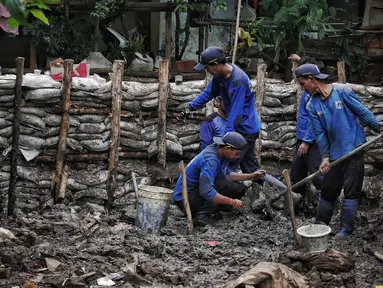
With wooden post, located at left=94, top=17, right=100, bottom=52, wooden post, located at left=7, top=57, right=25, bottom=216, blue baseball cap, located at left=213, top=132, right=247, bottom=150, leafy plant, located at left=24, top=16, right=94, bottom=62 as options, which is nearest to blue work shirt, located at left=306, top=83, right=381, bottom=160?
blue baseball cap, located at left=213, top=132, right=247, bottom=150

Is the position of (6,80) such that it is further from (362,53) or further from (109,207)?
(362,53)

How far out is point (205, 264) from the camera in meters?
7.39

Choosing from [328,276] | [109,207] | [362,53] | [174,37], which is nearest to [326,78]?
[328,276]

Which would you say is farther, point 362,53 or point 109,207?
point 362,53

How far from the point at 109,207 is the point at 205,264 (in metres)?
2.80

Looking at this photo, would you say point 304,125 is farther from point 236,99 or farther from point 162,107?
point 162,107

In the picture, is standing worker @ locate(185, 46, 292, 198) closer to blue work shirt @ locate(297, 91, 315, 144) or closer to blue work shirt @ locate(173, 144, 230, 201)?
blue work shirt @ locate(173, 144, 230, 201)

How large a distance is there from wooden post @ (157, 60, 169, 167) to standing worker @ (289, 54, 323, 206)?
5.45 ft

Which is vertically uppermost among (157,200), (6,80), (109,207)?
(6,80)

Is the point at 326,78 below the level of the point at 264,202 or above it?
above

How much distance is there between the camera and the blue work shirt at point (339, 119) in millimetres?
7719

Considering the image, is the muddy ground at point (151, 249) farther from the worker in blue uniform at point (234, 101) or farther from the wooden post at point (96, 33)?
the wooden post at point (96, 33)

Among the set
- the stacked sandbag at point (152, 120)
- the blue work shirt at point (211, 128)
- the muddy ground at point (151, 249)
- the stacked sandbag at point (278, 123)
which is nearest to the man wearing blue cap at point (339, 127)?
the muddy ground at point (151, 249)

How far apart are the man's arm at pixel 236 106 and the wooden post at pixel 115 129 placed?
1809 millimetres
